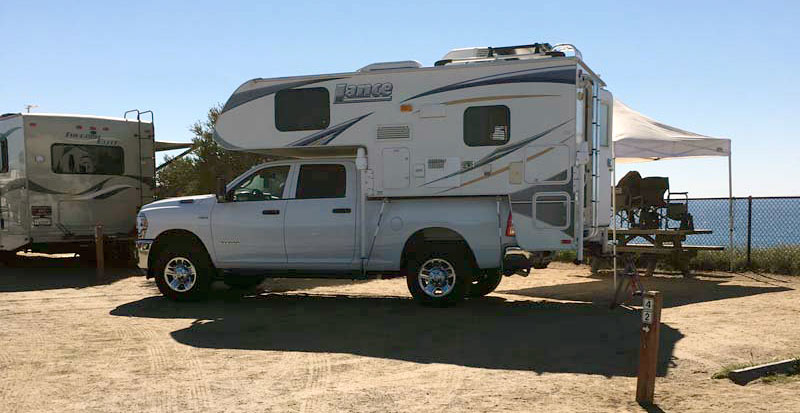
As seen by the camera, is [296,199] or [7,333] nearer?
[7,333]

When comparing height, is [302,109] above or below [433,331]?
above

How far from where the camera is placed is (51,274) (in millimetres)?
14094

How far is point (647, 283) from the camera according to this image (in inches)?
488

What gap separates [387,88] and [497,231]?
2252mm

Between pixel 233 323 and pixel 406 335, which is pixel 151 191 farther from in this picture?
pixel 406 335

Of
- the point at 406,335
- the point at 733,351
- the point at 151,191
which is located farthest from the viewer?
the point at 151,191

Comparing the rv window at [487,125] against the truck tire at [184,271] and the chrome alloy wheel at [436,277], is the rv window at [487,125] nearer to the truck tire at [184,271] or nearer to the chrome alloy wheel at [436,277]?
the chrome alloy wheel at [436,277]

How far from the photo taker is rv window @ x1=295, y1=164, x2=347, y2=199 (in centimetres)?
974

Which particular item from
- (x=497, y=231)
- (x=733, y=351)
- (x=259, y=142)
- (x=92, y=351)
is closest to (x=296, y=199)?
(x=259, y=142)

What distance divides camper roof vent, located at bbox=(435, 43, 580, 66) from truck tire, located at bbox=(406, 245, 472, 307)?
2.40 metres

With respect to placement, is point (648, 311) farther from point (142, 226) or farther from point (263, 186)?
point (142, 226)

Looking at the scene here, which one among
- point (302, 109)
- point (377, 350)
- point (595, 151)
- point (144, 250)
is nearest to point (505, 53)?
point (595, 151)

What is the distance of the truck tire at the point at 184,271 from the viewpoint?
10.2 meters

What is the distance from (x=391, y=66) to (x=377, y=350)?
4032 millimetres
